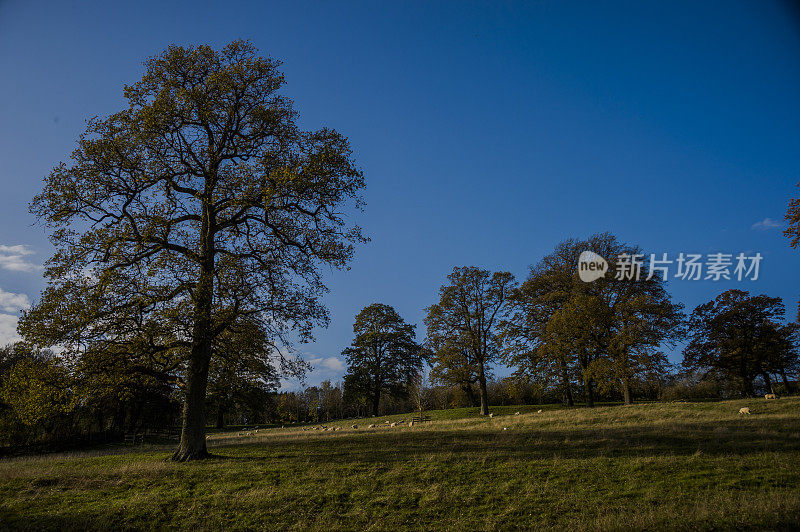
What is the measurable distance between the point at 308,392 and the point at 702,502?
3396 inches

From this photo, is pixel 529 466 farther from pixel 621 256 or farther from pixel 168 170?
pixel 621 256

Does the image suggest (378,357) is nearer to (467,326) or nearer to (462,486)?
(467,326)

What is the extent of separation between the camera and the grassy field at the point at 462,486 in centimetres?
820

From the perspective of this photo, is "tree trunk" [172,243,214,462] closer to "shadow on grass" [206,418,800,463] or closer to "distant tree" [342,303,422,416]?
"shadow on grass" [206,418,800,463]

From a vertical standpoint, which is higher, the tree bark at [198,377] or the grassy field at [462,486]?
the tree bark at [198,377]

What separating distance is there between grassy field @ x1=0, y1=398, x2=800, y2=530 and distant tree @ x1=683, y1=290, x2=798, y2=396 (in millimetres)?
29072

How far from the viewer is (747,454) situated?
11.8m

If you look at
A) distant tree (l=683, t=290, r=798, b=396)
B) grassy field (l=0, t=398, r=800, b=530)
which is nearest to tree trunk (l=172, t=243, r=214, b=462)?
grassy field (l=0, t=398, r=800, b=530)

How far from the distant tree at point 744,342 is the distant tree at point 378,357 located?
32.1m

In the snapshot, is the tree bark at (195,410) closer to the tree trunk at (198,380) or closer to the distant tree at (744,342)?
the tree trunk at (198,380)

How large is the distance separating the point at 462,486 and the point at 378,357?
41.5 m

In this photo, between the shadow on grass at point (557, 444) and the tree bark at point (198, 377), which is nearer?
the shadow on grass at point (557, 444)

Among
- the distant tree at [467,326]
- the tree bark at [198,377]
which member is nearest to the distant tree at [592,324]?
the distant tree at [467,326]

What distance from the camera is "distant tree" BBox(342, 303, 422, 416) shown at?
167 feet
